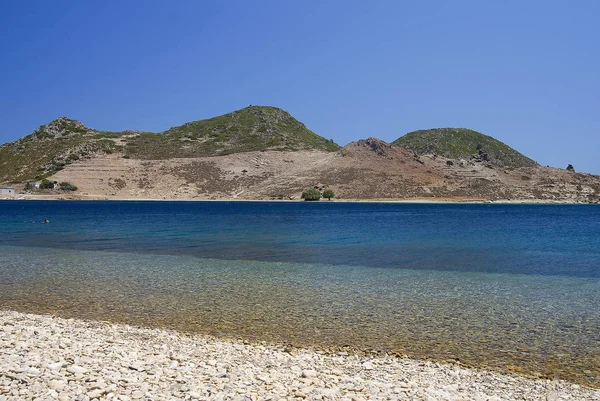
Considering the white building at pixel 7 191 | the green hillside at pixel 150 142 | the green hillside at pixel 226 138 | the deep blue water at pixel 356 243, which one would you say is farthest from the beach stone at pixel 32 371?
the green hillside at pixel 226 138

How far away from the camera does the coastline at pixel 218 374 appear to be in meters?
7.93

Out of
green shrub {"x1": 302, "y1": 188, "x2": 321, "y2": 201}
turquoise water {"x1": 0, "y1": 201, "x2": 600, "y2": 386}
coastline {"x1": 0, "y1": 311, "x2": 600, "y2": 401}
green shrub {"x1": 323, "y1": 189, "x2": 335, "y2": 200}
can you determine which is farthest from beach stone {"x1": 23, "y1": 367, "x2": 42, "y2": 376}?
green shrub {"x1": 323, "y1": 189, "x2": 335, "y2": 200}

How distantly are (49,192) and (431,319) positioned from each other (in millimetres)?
124963

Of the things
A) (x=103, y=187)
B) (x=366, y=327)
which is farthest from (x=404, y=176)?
Result: (x=366, y=327)

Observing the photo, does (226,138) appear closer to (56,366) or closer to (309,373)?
(56,366)

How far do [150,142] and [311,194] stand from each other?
6735cm

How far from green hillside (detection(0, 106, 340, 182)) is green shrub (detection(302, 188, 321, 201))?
35.9 meters

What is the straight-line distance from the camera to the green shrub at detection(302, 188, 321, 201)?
118 m

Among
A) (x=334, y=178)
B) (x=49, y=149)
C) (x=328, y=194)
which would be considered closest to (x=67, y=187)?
(x=49, y=149)

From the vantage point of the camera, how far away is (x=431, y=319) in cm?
1427

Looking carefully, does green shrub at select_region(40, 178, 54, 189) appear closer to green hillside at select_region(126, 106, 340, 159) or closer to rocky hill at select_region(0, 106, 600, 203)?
rocky hill at select_region(0, 106, 600, 203)

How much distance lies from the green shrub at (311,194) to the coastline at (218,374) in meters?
107

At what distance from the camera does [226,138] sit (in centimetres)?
16788

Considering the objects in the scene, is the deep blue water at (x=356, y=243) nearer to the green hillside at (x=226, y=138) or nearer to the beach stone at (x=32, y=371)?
the beach stone at (x=32, y=371)
